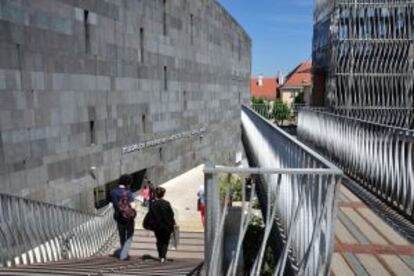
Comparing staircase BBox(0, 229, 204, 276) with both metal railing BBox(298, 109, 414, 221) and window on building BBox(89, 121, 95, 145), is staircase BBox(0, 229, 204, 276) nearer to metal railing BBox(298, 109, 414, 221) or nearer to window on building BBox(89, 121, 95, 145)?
metal railing BBox(298, 109, 414, 221)

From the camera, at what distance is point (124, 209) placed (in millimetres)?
7559

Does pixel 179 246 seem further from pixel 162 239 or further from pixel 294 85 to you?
pixel 294 85

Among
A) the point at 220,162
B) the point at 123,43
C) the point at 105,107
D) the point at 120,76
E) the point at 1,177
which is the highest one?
the point at 123,43

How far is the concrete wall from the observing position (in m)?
11.4

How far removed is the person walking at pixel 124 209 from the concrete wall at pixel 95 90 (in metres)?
4.42

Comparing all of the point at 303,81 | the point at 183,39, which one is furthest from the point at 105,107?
the point at 303,81

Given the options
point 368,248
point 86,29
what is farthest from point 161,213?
point 86,29

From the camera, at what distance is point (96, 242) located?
10398mm

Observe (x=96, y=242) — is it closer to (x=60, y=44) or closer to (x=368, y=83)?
(x=60, y=44)

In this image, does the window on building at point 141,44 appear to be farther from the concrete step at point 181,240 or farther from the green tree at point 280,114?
the green tree at point 280,114

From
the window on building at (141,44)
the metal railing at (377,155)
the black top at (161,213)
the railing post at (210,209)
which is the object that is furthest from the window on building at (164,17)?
the railing post at (210,209)

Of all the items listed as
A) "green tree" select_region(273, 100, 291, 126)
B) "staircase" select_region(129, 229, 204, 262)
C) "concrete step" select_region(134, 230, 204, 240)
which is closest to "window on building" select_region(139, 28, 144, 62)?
"staircase" select_region(129, 229, 204, 262)

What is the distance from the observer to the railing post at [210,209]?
3.81 metres

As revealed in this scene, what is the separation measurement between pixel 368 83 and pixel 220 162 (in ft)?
34.8
